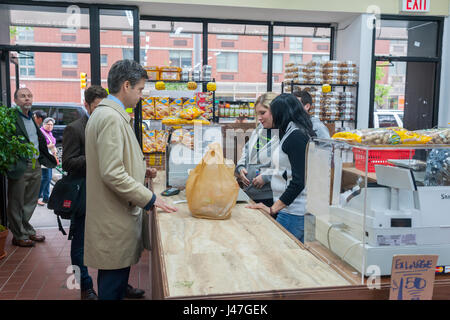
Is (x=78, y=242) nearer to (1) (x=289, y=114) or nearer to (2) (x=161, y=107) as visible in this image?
(1) (x=289, y=114)

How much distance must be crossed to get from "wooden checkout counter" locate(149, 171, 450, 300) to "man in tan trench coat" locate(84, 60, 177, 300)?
192mm

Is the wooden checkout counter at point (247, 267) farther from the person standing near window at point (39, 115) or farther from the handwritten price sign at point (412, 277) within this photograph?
the person standing near window at point (39, 115)

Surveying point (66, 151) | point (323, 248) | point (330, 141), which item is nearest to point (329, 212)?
point (323, 248)

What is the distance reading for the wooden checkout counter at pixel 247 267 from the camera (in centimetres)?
141

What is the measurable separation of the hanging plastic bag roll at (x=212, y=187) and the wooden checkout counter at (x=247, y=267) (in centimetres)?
8

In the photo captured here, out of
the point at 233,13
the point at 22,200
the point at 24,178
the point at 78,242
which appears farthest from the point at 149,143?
the point at 78,242

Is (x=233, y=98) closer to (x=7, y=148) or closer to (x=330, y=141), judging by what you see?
(x=7, y=148)

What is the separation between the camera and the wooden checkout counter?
1.41 meters

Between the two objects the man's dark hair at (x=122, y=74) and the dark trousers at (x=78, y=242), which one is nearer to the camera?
the man's dark hair at (x=122, y=74)

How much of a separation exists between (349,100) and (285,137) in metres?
3.89

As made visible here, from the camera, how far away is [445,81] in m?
6.16

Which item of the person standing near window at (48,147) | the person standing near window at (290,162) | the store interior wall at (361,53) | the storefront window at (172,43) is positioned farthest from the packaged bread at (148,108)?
the person standing near window at (290,162)
